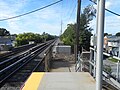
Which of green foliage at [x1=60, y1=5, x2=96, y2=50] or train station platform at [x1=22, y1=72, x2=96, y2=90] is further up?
green foliage at [x1=60, y1=5, x2=96, y2=50]

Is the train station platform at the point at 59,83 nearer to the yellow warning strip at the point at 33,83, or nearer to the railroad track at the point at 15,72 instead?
the yellow warning strip at the point at 33,83

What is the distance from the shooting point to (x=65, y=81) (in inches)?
268

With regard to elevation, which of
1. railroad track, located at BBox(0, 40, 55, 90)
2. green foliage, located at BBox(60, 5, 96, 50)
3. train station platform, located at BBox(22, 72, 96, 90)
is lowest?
railroad track, located at BBox(0, 40, 55, 90)

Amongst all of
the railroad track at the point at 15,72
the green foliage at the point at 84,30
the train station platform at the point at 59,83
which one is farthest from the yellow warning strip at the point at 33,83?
the green foliage at the point at 84,30

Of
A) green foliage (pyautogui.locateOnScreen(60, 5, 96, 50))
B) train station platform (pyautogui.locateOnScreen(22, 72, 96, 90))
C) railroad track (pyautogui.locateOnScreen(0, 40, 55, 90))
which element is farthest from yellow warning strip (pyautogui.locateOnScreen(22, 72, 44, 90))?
green foliage (pyautogui.locateOnScreen(60, 5, 96, 50))

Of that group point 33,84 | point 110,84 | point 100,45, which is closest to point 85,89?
point 110,84

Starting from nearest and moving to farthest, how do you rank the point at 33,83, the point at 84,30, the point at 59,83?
the point at 33,83 → the point at 59,83 → the point at 84,30

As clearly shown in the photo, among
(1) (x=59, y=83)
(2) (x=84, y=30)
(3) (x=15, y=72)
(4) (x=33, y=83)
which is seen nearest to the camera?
(4) (x=33, y=83)

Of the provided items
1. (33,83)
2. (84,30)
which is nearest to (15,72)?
(33,83)

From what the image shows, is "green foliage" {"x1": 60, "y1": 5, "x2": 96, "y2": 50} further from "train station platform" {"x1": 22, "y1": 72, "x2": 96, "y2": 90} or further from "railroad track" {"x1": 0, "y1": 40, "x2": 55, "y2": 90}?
"train station platform" {"x1": 22, "y1": 72, "x2": 96, "y2": 90}

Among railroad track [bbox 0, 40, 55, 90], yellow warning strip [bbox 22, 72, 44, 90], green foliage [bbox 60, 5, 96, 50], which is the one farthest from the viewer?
green foliage [bbox 60, 5, 96, 50]

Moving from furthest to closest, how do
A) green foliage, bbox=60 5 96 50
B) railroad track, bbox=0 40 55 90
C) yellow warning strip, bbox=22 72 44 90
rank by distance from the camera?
green foliage, bbox=60 5 96 50
railroad track, bbox=0 40 55 90
yellow warning strip, bbox=22 72 44 90

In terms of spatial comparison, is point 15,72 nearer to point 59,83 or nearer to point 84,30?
point 59,83

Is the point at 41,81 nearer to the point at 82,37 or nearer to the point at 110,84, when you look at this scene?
the point at 110,84
